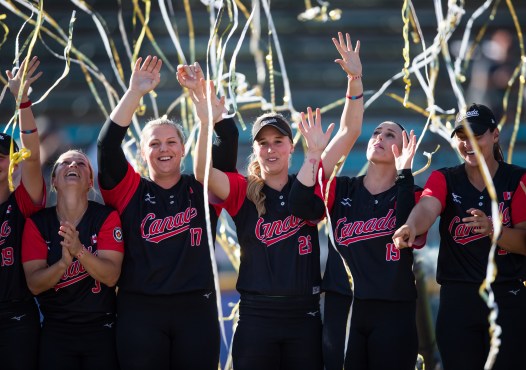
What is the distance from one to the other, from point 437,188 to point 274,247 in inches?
25.1

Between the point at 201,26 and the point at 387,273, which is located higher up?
the point at 201,26

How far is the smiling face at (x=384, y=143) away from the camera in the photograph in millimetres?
2871

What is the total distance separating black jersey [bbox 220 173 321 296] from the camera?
276cm

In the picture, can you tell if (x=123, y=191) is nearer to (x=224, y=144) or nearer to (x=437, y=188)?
(x=224, y=144)

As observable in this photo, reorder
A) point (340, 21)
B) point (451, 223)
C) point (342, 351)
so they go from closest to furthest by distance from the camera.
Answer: point (342, 351) < point (451, 223) < point (340, 21)

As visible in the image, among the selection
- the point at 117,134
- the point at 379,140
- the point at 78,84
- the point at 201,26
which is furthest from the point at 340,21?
the point at 117,134

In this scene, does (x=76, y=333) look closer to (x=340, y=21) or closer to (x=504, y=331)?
(x=504, y=331)

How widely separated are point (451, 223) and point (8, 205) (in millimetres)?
1641

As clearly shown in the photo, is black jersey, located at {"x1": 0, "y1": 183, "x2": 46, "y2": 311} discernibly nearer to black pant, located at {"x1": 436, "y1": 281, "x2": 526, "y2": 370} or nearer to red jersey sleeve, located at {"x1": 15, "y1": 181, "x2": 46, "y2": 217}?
red jersey sleeve, located at {"x1": 15, "y1": 181, "x2": 46, "y2": 217}

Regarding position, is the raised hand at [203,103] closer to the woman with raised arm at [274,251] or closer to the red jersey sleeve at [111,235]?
the woman with raised arm at [274,251]

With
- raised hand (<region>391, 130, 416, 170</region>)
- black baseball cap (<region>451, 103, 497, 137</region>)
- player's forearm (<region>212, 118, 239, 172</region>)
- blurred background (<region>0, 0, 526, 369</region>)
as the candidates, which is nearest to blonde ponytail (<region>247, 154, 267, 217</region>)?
player's forearm (<region>212, 118, 239, 172</region>)

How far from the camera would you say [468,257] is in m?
2.83

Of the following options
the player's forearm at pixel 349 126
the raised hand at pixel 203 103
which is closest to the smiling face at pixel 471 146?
the player's forearm at pixel 349 126

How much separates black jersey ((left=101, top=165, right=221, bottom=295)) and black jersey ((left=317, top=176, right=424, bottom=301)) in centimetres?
46
